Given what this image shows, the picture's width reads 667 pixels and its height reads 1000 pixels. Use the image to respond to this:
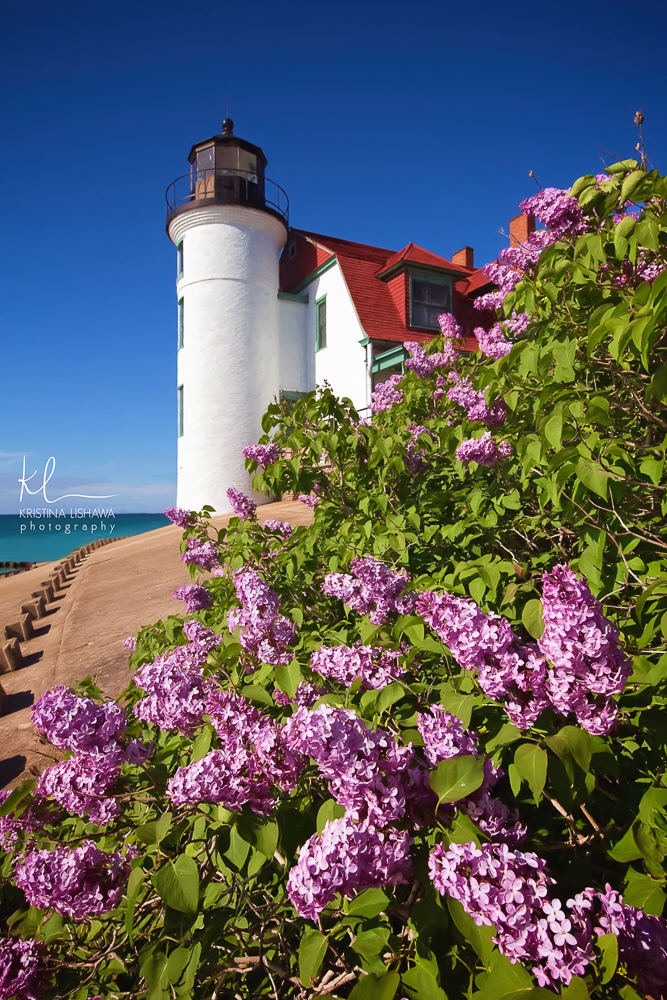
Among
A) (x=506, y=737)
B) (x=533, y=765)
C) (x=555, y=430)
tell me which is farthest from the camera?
(x=555, y=430)

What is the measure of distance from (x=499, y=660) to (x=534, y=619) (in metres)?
0.15

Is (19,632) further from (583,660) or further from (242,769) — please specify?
(583,660)

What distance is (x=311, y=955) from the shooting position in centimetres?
112

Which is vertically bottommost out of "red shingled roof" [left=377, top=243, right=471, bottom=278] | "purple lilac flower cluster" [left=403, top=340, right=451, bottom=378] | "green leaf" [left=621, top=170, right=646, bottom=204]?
"green leaf" [left=621, top=170, right=646, bottom=204]

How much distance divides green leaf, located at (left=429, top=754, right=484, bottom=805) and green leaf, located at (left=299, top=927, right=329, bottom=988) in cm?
40

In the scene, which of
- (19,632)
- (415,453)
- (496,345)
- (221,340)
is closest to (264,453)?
(415,453)

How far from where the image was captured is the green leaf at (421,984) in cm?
108

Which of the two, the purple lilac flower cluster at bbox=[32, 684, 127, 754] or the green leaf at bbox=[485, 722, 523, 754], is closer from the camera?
the green leaf at bbox=[485, 722, 523, 754]

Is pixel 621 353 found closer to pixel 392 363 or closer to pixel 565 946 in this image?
pixel 565 946

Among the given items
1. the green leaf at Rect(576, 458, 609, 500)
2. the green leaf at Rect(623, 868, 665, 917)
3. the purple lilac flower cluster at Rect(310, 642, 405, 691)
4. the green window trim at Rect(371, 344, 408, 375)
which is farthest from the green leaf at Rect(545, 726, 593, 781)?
the green window trim at Rect(371, 344, 408, 375)

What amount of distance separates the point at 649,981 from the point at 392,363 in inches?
606

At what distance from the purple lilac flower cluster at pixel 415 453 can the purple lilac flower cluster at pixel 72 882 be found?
8.34 ft

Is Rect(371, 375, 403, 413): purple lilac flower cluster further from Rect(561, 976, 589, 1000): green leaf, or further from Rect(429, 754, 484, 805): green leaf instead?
Rect(561, 976, 589, 1000): green leaf

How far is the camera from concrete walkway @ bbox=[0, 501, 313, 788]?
14.3 feet
